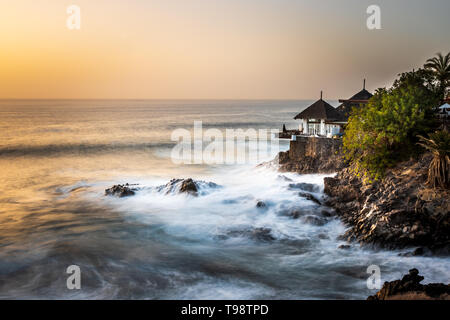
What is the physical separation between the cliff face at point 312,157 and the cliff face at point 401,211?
6.10 meters

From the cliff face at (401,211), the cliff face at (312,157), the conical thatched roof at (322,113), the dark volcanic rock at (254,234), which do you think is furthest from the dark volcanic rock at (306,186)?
the conical thatched roof at (322,113)

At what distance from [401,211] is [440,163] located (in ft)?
8.38

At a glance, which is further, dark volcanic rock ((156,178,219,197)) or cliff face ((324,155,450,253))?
dark volcanic rock ((156,178,219,197))

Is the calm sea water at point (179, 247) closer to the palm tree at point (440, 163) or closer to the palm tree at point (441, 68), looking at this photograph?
the palm tree at point (440, 163)

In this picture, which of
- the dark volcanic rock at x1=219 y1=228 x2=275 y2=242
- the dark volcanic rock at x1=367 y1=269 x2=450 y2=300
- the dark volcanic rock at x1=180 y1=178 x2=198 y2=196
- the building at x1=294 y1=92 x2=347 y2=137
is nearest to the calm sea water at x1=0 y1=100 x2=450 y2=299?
the dark volcanic rock at x1=219 y1=228 x2=275 y2=242

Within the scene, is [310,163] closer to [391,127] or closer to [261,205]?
[261,205]

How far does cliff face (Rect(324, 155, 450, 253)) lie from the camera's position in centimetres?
1450

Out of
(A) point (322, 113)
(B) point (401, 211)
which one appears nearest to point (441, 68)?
(A) point (322, 113)

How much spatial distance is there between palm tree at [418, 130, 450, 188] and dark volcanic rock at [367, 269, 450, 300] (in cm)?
632

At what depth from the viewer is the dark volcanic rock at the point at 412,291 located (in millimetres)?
9570

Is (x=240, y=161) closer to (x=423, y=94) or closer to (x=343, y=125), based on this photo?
(x=343, y=125)

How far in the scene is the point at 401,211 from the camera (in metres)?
15.6

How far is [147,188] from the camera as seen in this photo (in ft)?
80.9

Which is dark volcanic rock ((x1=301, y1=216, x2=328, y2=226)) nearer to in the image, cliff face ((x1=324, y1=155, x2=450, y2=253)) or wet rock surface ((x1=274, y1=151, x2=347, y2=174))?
cliff face ((x1=324, y1=155, x2=450, y2=253))
